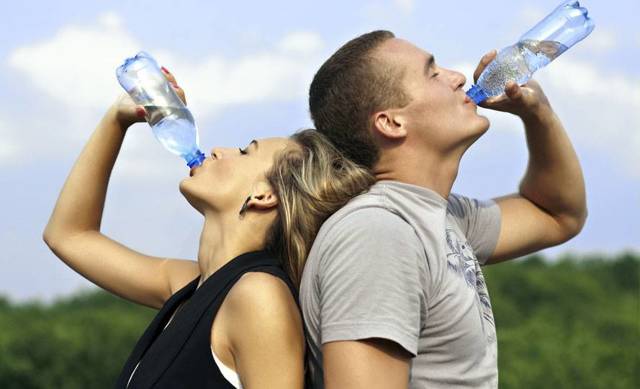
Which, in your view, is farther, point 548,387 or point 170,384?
point 548,387

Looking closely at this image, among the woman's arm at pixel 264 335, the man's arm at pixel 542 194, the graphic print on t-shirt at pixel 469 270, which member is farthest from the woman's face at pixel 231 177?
the man's arm at pixel 542 194

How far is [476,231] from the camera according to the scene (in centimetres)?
399

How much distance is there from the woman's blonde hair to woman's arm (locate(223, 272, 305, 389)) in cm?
21

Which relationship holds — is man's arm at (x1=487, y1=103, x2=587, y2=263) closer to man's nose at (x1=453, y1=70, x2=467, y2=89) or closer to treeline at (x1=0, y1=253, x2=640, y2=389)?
man's nose at (x1=453, y1=70, x2=467, y2=89)

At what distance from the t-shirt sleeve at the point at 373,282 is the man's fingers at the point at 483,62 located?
0.97m

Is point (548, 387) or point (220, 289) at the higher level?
point (220, 289)

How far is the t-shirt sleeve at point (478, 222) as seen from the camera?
13.0 ft

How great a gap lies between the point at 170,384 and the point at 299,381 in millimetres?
419

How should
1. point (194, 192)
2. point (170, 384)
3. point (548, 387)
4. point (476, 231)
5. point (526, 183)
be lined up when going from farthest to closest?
point (548, 387) < point (526, 183) < point (476, 231) < point (194, 192) < point (170, 384)

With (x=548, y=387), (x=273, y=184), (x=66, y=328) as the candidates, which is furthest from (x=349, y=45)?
(x=66, y=328)

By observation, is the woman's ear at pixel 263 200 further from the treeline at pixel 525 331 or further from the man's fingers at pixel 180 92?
the treeline at pixel 525 331

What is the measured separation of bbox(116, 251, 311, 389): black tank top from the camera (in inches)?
129

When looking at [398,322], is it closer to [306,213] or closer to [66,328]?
[306,213]

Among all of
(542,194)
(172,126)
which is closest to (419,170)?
(542,194)
